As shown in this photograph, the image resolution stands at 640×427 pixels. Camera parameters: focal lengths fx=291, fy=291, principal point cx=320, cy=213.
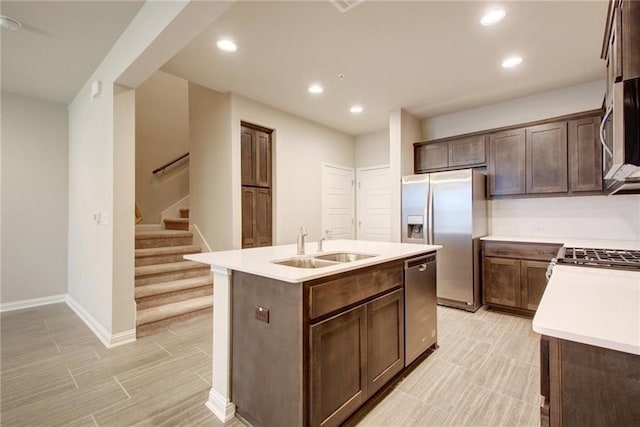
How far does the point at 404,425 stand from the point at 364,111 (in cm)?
401

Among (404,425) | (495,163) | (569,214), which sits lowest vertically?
(404,425)

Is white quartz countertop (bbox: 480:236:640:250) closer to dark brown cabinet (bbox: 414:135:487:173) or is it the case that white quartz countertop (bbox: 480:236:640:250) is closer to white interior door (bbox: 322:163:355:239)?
dark brown cabinet (bbox: 414:135:487:173)

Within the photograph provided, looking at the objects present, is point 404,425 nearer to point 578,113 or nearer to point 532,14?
point 532,14

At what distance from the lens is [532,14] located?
→ 2293 mm

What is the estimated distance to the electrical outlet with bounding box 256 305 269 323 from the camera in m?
1.56

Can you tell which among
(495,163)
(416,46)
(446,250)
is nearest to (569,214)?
(495,163)

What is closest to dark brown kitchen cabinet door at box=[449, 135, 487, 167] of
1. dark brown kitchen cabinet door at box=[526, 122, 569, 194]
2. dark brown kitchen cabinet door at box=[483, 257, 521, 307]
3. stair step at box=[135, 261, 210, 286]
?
dark brown kitchen cabinet door at box=[526, 122, 569, 194]

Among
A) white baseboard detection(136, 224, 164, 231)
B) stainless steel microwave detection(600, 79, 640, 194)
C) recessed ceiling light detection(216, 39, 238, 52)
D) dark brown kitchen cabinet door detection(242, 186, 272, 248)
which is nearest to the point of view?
stainless steel microwave detection(600, 79, 640, 194)

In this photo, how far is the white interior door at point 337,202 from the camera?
517 cm

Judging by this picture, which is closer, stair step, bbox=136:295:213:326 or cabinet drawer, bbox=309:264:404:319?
cabinet drawer, bbox=309:264:404:319

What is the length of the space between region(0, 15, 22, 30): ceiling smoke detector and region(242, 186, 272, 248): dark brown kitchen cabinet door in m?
2.47

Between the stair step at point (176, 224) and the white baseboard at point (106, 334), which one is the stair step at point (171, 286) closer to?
the white baseboard at point (106, 334)

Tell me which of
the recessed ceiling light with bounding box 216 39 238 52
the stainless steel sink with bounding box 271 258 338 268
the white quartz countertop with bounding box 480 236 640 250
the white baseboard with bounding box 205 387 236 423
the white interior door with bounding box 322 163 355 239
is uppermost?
the recessed ceiling light with bounding box 216 39 238 52

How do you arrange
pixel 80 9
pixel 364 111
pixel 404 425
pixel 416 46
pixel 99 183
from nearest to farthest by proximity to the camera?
pixel 404 425 < pixel 80 9 < pixel 416 46 < pixel 99 183 < pixel 364 111
